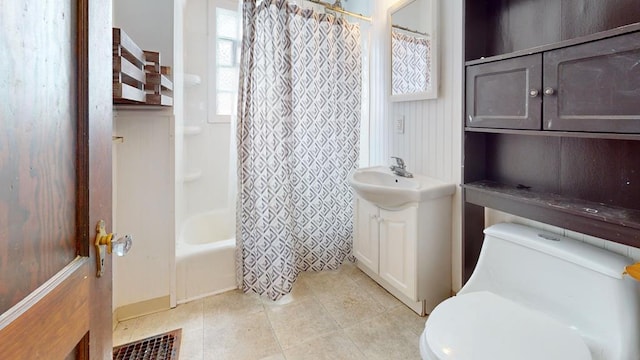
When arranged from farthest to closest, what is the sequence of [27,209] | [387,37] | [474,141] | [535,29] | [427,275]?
1. [387,37]
2. [427,275]
3. [474,141]
4. [535,29]
5. [27,209]

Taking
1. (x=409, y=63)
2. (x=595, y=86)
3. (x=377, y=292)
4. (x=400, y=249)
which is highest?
(x=409, y=63)

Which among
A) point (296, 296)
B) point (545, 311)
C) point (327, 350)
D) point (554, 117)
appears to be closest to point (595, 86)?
point (554, 117)

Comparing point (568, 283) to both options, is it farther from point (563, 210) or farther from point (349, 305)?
point (349, 305)

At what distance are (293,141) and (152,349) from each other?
4.75 ft

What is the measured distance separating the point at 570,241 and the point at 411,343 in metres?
0.90

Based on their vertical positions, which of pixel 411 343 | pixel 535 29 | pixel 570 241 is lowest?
pixel 411 343

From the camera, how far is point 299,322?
1894 mm

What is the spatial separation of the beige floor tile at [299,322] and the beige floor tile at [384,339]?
154mm

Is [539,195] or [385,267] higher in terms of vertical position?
[539,195]

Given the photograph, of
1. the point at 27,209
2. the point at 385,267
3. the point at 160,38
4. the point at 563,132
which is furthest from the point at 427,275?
the point at 160,38

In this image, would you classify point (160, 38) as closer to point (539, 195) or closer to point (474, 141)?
point (474, 141)

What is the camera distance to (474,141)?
1.60 m

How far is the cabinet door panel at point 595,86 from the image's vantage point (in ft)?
3.14

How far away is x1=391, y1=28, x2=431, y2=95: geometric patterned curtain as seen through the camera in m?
2.04
